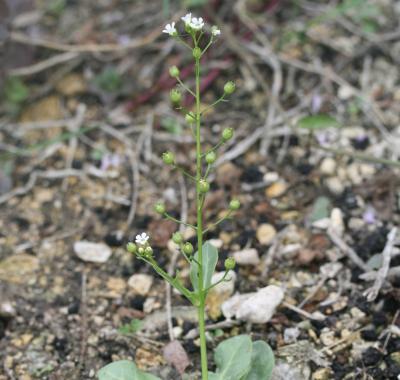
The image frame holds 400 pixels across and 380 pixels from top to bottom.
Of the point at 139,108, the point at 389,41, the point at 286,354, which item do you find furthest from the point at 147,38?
the point at 286,354

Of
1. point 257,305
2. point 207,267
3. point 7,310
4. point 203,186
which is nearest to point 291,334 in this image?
point 257,305

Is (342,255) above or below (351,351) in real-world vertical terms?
above

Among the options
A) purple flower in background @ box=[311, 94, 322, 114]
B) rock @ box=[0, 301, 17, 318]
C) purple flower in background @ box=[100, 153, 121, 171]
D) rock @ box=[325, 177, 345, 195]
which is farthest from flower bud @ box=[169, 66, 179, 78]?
purple flower in background @ box=[311, 94, 322, 114]

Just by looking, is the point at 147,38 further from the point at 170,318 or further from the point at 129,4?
the point at 170,318

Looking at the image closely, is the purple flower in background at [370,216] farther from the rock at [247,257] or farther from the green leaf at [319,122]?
the rock at [247,257]

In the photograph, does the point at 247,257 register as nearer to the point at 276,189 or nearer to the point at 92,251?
the point at 276,189

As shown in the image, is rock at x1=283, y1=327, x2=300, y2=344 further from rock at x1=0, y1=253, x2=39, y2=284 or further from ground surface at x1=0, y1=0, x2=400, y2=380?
rock at x1=0, y1=253, x2=39, y2=284
